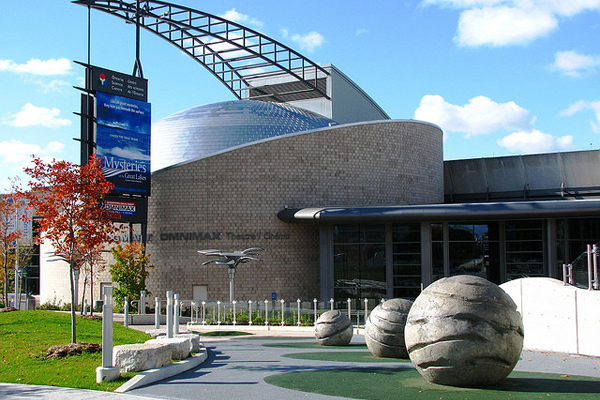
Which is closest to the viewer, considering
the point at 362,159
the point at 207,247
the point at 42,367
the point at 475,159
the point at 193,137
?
the point at 42,367

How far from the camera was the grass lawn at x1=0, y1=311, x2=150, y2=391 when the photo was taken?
11.5 meters

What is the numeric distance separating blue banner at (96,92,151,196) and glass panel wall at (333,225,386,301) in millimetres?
11260

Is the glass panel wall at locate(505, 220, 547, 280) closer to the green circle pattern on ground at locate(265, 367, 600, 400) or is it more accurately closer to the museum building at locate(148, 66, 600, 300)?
the museum building at locate(148, 66, 600, 300)

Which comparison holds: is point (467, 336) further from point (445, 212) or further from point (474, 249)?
point (474, 249)

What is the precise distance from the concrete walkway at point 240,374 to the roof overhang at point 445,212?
15.6 meters

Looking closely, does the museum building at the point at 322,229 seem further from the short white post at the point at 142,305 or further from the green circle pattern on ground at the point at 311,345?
the green circle pattern on ground at the point at 311,345

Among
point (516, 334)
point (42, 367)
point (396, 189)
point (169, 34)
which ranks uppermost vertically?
point (169, 34)

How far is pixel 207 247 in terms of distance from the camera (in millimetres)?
35219

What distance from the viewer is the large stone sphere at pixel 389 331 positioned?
14289 millimetres

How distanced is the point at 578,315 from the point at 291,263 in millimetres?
21460

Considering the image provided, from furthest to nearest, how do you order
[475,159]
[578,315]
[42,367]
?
1. [475,159]
2. [578,315]
3. [42,367]

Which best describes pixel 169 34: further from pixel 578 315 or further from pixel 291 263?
pixel 578 315

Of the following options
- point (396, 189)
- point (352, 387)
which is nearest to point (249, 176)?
point (396, 189)

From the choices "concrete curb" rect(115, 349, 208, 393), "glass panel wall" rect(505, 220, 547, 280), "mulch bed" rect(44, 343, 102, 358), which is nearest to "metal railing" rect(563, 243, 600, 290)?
"concrete curb" rect(115, 349, 208, 393)
